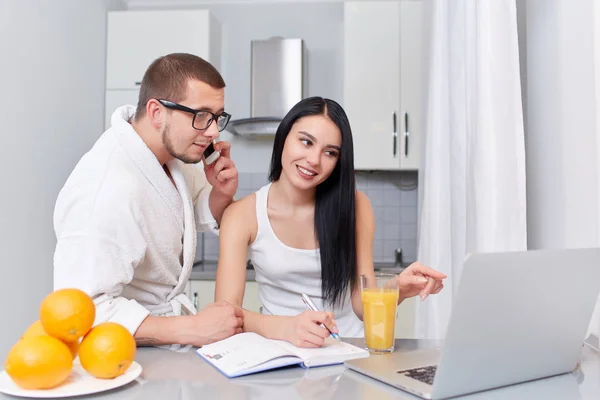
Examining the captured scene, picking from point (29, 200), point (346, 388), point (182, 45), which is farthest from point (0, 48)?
point (346, 388)

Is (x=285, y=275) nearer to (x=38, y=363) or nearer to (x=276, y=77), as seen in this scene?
Answer: (x=38, y=363)

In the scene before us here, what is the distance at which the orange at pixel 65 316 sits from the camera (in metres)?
0.83

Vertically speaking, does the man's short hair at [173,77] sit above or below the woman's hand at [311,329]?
above

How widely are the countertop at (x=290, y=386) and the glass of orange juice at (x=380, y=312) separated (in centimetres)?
13

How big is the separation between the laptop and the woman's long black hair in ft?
2.12

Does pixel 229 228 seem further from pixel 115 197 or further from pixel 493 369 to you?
pixel 493 369

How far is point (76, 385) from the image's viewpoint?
0.84 metres

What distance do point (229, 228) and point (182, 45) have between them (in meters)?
1.84

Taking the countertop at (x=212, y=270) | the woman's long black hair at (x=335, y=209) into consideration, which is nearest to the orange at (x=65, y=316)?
the woman's long black hair at (x=335, y=209)

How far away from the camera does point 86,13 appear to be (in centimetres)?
300

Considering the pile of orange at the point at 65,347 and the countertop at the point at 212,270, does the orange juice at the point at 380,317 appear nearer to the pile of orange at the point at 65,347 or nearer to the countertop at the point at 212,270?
the pile of orange at the point at 65,347

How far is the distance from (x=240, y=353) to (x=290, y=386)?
15cm

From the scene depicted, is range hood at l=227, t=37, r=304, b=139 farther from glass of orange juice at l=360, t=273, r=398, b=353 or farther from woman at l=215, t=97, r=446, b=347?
glass of orange juice at l=360, t=273, r=398, b=353

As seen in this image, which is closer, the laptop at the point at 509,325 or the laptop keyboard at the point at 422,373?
the laptop at the point at 509,325
